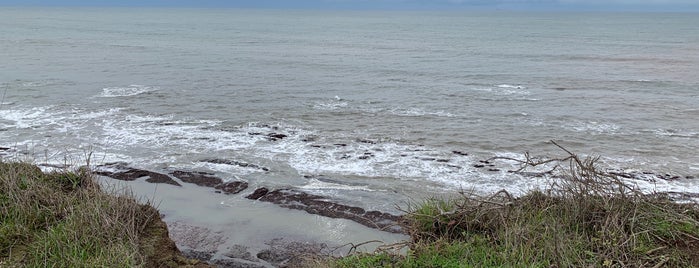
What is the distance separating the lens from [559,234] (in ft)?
19.1

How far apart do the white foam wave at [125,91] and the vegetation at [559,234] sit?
19.3m

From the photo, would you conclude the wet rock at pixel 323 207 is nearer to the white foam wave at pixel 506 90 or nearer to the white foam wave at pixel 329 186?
the white foam wave at pixel 329 186

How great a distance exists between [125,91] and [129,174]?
12.9 metres

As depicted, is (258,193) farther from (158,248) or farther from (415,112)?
(415,112)

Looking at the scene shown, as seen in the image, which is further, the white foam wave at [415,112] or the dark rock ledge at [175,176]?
the white foam wave at [415,112]

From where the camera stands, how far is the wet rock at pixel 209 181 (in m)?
11.1

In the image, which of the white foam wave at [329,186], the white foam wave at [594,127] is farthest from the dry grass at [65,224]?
the white foam wave at [594,127]

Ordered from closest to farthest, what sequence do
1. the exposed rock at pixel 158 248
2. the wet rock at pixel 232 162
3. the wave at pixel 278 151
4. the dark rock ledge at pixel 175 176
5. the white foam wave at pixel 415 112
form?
the exposed rock at pixel 158 248, the dark rock ledge at pixel 175 176, the wave at pixel 278 151, the wet rock at pixel 232 162, the white foam wave at pixel 415 112

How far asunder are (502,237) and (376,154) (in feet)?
25.3

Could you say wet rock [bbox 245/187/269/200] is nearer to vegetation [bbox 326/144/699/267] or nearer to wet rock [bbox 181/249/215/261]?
wet rock [bbox 181/249/215/261]

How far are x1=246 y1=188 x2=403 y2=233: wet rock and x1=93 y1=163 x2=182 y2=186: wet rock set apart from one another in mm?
2346

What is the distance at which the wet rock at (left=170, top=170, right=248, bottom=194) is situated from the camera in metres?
11.1

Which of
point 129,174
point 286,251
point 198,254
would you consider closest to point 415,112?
point 129,174

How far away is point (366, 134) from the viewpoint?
→ 15953mm
